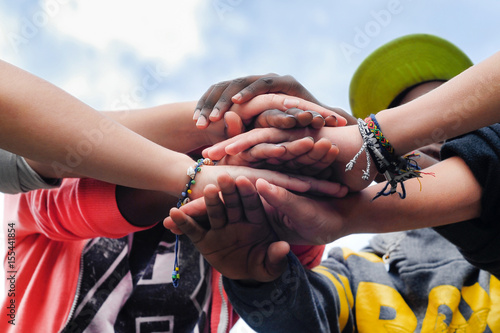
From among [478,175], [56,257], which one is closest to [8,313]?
[56,257]

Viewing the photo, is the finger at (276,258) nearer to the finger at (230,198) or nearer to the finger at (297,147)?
the finger at (230,198)

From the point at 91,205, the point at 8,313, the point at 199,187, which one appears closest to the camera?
the point at 199,187

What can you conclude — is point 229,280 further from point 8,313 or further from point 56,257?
point 8,313

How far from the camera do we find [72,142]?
0.90m

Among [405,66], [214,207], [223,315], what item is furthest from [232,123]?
[405,66]

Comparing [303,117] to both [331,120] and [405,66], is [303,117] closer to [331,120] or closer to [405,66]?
[331,120]

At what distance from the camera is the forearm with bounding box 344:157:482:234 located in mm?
1071

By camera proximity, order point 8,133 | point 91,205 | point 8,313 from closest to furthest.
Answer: point 8,133, point 91,205, point 8,313

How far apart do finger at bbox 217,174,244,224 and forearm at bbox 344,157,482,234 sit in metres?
0.28

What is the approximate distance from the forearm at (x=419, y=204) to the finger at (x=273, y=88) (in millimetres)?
358

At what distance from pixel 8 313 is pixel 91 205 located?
0.46 m

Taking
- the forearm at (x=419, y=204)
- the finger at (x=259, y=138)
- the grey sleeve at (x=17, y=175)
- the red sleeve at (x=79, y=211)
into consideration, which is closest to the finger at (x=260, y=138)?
the finger at (x=259, y=138)

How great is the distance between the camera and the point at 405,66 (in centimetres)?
211

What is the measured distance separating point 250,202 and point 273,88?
394mm
